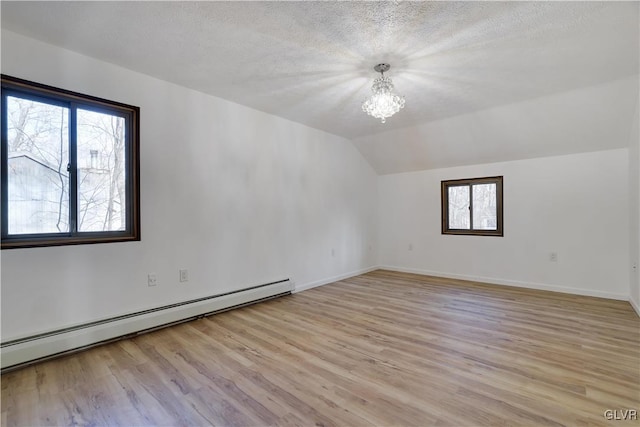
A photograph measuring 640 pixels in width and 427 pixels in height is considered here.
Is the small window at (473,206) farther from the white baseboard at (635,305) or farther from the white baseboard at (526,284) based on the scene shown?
the white baseboard at (635,305)

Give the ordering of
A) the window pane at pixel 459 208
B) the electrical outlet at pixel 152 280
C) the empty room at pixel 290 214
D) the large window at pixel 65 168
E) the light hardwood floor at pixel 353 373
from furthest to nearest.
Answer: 1. the window pane at pixel 459 208
2. the electrical outlet at pixel 152 280
3. the large window at pixel 65 168
4. the empty room at pixel 290 214
5. the light hardwood floor at pixel 353 373

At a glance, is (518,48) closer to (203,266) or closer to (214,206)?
(214,206)

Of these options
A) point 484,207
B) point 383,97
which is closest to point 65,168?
point 383,97

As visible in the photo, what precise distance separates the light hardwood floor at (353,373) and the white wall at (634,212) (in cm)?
33

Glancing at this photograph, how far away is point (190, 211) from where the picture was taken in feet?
10.2

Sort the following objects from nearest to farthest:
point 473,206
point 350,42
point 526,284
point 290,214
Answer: point 350,42 < point 290,214 < point 526,284 < point 473,206

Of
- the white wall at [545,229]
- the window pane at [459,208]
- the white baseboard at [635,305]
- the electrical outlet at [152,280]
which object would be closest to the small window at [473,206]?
the window pane at [459,208]

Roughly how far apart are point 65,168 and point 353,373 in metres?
2.82

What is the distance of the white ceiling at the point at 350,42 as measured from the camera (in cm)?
189

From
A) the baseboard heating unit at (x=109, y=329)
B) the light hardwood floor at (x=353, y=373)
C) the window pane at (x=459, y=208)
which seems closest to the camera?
the light hardwood floor at (x=353, y=373)

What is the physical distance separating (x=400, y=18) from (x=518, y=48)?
3.52ft

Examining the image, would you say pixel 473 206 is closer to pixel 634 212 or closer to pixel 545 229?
pixel 545 229

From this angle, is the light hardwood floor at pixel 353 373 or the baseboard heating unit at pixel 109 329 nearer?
the light hardwood floor at pixel 353 373

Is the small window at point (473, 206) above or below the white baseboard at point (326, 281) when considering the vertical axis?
above
